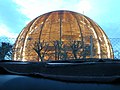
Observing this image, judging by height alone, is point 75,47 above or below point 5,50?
above

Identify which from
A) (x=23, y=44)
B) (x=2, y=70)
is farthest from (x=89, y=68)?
(x=23, y=44)

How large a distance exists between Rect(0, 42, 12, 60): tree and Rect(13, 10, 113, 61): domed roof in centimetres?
56

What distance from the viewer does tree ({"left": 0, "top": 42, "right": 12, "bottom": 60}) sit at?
32.7ft

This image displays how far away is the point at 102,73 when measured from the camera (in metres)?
2.06

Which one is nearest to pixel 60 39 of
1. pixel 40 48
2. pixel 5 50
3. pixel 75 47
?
pixel 40 48

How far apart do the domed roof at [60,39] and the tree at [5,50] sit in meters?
0.56

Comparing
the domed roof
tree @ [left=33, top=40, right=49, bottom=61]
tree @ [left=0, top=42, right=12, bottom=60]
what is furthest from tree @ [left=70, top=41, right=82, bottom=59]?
tree @ [left=0, top=42, right=12, bottom=60]

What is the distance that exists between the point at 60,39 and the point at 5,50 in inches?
125

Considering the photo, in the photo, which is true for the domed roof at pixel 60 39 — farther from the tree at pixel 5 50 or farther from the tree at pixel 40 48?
the tree at pixel 5 50

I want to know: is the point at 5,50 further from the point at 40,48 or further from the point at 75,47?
the point at 75,47

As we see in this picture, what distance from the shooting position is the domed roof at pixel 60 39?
36.9 feet

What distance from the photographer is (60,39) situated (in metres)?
13.0

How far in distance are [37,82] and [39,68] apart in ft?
2.99

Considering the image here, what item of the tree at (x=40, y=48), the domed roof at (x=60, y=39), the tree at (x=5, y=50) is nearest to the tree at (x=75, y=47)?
the domed roof at (x=60, y=39)
